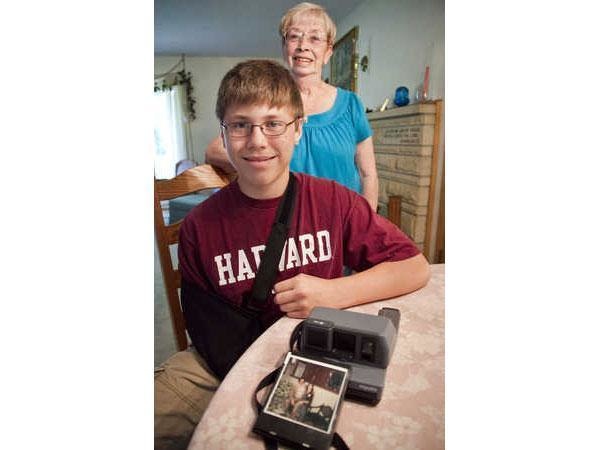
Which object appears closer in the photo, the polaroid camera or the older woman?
the polaroid camera

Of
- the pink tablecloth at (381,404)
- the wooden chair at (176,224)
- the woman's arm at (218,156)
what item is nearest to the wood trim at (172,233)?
the wooden chair at (176,224)

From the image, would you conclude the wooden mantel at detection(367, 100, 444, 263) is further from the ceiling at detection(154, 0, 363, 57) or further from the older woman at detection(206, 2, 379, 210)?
the ceiling at detection(154, 0, 363, 57)

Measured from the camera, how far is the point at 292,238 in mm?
470

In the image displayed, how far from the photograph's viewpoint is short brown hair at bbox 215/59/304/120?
41 centimetres

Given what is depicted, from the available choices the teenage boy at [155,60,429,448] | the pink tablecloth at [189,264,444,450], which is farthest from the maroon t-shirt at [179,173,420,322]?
the pink tablecloth at [189,264,444,450]

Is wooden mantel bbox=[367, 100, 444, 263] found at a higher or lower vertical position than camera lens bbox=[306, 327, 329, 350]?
higher

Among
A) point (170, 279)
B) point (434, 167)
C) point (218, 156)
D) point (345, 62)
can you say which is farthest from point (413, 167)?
point (170, 279)

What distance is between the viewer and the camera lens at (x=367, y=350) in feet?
1.02

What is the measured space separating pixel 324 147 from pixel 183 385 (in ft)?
1.23

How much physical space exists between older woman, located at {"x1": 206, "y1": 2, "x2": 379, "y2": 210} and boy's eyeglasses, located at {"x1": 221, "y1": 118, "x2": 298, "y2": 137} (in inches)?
1.4
